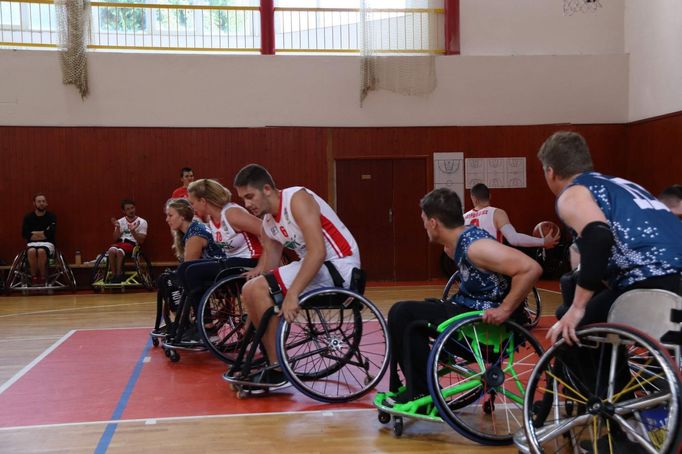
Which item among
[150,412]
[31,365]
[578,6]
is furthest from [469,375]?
[578,6]

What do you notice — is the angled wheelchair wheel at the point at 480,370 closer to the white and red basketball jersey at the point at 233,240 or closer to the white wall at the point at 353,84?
the white and red basketball jersey at the point at 233,240

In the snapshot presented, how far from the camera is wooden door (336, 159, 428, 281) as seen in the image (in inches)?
376

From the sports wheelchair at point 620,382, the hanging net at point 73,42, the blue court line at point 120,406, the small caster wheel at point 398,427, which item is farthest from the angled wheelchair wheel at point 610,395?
the hanging net at point 73,42

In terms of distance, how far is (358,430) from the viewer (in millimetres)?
2980

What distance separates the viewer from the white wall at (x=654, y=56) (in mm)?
8453

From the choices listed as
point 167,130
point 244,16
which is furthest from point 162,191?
point 244,16

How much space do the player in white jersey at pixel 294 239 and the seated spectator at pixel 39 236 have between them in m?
5.81

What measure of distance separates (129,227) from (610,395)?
744 cm

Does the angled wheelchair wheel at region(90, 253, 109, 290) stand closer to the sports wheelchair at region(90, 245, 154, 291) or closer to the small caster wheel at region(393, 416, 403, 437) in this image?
the sports wheelchair at region(90, 245, 154, 291)

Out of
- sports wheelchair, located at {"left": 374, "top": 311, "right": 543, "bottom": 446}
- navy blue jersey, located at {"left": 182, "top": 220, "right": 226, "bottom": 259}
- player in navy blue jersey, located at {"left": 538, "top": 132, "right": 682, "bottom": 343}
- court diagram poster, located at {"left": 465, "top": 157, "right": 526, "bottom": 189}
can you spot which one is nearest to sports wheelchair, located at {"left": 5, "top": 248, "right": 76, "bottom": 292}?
navy blue jersey, located at {"left": 182, "top": 220, "right": 226, "bottom": 259}

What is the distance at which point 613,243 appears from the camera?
2.21 meters

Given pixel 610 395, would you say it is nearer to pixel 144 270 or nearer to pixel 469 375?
Answer: pixel 469 375

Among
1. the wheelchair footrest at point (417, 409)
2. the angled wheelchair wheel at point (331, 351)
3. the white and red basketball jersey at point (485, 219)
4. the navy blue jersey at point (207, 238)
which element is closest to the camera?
the wheelchair footrest at point (417, 409)

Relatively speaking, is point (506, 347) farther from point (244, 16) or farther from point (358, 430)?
point (244, 16)
